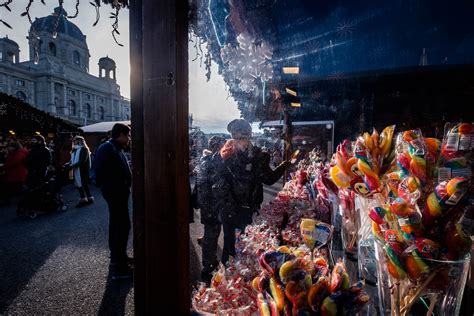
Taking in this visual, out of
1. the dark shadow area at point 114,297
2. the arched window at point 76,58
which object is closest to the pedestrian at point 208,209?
the dark shadow area at point 114,297

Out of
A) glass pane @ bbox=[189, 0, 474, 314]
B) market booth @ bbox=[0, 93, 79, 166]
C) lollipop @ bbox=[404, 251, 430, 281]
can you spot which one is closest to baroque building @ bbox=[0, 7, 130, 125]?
market booth @ bbox=[0, 93, 79, 166]

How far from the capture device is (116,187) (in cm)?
328

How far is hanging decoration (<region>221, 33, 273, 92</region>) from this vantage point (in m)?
3.55

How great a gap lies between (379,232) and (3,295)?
12.4 ft

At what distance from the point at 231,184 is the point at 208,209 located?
41 centimetres

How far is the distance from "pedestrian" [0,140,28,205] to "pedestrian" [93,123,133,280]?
4946 millimetres

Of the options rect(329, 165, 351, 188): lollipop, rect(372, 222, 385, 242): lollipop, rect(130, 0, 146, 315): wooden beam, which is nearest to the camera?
rect(372, 222, 385, 242): lollipop

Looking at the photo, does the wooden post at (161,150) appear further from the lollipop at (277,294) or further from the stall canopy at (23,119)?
the stall canopy at (23,119)

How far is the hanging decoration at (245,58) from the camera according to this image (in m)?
3.55

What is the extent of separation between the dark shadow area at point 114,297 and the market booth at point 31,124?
7482 mm

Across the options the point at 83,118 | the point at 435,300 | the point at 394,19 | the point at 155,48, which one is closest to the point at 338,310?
the point at 435,300

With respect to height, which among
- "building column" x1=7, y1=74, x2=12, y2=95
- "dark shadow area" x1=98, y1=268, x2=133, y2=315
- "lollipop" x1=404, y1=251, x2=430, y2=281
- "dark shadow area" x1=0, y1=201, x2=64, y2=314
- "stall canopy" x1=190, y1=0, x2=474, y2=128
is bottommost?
"dark shadow area" x1=98, y1=268, x2=133, y2=315

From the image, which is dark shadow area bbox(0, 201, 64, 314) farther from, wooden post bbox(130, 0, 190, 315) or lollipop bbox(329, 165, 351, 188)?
lollipop bbox(329, 165, 351, 188)

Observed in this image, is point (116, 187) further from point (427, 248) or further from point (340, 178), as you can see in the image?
point (427, 248)
